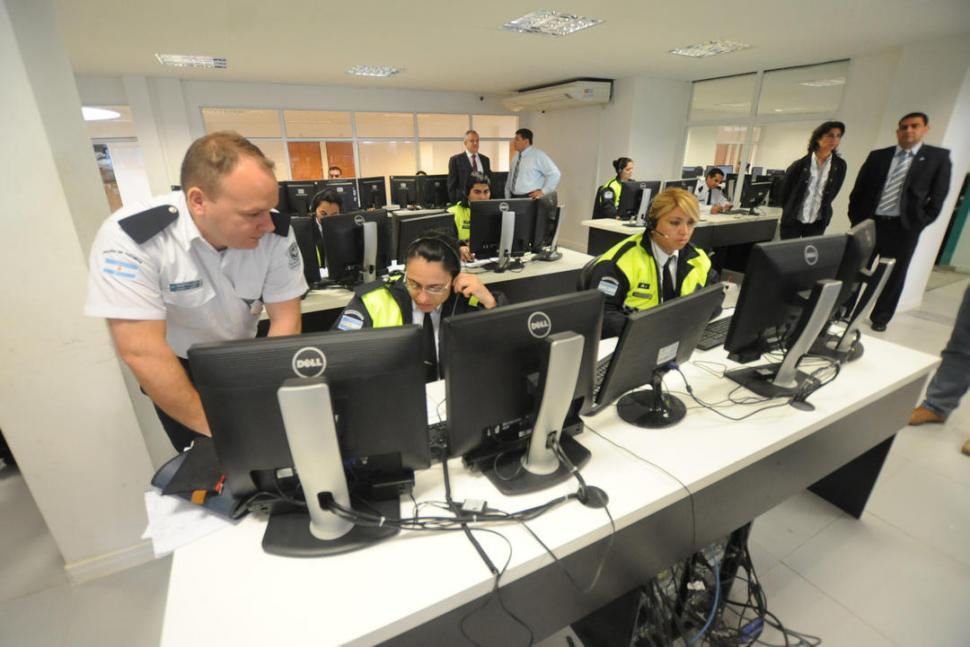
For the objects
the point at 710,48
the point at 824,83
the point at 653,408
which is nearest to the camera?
the point at 653,408

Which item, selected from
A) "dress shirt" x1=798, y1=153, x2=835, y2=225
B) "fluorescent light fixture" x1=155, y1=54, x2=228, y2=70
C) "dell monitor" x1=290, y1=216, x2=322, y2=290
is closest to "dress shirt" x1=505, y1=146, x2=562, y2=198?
"dress shirt" x1=798, y1=153, x2=835, y2=225

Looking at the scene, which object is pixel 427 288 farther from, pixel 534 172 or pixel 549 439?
pixel 534 172

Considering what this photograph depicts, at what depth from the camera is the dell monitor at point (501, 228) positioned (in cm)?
295

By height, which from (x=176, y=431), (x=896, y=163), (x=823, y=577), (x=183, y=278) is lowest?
(x=823, y=577)

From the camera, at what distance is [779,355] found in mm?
1788

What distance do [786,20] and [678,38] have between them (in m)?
0.89

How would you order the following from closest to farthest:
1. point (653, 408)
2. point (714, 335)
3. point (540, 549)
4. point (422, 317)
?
point (540, 549)
point (653, 408)
point (422, 317)
point (714, 335)

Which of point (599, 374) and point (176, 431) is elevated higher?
point (599, 374)

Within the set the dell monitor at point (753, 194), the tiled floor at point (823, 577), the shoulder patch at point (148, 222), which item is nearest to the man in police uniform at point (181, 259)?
the shoulder patch at point (148, 222)

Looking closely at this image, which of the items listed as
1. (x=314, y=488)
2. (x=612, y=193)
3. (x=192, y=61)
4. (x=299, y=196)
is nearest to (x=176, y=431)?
(x=314, y=488)

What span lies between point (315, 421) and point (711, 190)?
6.55 metres

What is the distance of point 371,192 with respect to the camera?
4930mm

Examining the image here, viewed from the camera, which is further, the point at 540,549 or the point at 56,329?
the point at 56,329

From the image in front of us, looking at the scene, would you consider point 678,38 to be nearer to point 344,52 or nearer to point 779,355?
point 344,52
